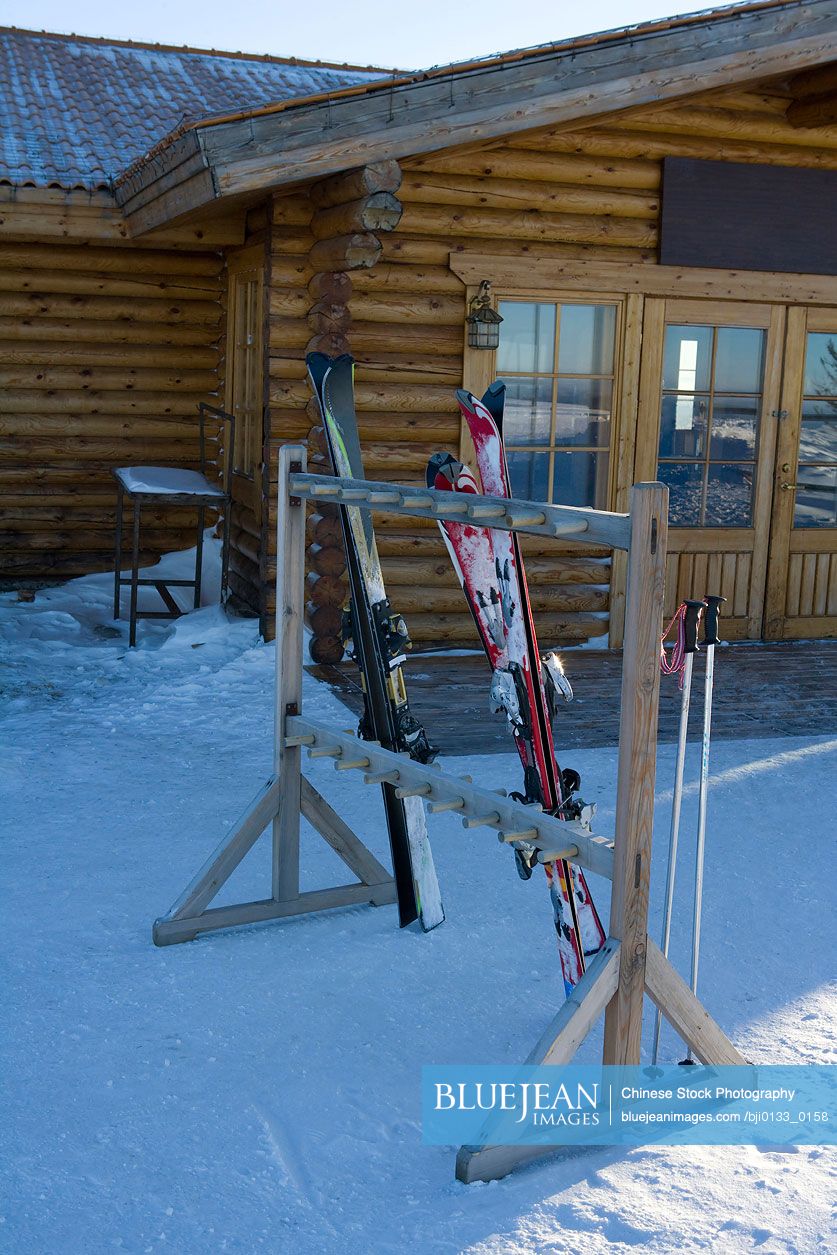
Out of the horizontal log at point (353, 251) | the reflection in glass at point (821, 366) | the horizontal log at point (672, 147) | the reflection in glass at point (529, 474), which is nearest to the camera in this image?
the horizontal log at point (353, 251)

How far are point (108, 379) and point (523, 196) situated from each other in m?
3.44

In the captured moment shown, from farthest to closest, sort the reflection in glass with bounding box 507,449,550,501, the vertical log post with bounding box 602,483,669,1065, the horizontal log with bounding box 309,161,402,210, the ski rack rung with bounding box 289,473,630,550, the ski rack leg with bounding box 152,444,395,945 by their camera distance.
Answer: the reflection in glass with bounding box 507,449,550,501
the horizontal log with bounding box 309,161,402,210
the ski rack leg with bounding box 152,444,395,945
the ski rack rung with bounding box 289,473,630,550
the vertical log post with bounding box 602,483,669,1065

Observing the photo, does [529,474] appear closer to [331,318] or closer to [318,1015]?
[331,318]

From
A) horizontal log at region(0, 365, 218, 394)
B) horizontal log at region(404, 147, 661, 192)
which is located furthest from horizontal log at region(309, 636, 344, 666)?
horizontal log at region(0, 365, 218, 394)

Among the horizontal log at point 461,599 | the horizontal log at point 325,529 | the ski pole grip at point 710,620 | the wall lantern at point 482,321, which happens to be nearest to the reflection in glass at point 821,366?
the horizontal log at point 461,599

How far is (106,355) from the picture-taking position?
9.09 m

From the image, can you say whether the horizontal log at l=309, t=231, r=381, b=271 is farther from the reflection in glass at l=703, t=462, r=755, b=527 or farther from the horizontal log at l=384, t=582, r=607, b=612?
the reflection in glass at l=703, t=462, r=755, b=527

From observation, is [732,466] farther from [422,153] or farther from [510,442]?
[422,153]

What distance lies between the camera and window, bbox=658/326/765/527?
7.62 meters

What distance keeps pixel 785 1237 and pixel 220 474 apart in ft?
24.4

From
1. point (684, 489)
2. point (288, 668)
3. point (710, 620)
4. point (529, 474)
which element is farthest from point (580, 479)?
point (710, 620)

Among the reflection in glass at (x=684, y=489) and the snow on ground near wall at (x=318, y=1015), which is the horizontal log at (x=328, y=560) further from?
the reflection in glass at (x=684, y=489)

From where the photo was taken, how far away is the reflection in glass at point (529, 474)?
743 centimetres

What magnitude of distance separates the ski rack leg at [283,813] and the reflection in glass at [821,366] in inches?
194
